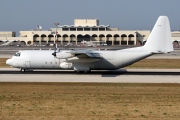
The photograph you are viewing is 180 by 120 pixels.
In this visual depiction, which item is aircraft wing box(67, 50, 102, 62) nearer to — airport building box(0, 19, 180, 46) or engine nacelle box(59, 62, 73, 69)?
engine nacelle box(59, 62, 73, 69)

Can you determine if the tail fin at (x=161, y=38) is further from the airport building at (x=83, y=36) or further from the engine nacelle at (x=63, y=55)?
the airport building at (x=83, y=36)

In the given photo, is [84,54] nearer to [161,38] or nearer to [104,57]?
[104,57]

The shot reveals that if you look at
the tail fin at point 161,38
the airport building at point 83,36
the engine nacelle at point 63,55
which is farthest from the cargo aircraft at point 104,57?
the airport building at point 83,36

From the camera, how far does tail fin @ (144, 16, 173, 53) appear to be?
39.8 meters

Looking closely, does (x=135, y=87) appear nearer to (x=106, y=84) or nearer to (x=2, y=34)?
(x=106, y=84)

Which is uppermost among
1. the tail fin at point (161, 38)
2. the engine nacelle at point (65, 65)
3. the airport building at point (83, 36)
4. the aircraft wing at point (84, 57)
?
the airport building at point (83, 36)

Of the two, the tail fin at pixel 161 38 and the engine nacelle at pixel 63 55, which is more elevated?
the tail fin at pixel 161 38

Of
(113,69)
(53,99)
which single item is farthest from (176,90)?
(113,69)

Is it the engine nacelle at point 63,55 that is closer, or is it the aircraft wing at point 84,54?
the engine nacelle at point 63,55

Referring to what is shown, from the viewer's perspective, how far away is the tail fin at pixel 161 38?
131ft

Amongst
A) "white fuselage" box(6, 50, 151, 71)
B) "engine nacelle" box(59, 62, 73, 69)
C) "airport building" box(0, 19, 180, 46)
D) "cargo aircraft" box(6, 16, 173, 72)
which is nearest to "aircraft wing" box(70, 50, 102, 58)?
"cargo aircraft" box(6, 16, 173, 72)

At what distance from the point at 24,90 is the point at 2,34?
154 metres

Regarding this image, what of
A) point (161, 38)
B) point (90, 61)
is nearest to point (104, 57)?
point (90, 61)

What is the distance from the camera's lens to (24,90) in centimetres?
2811
